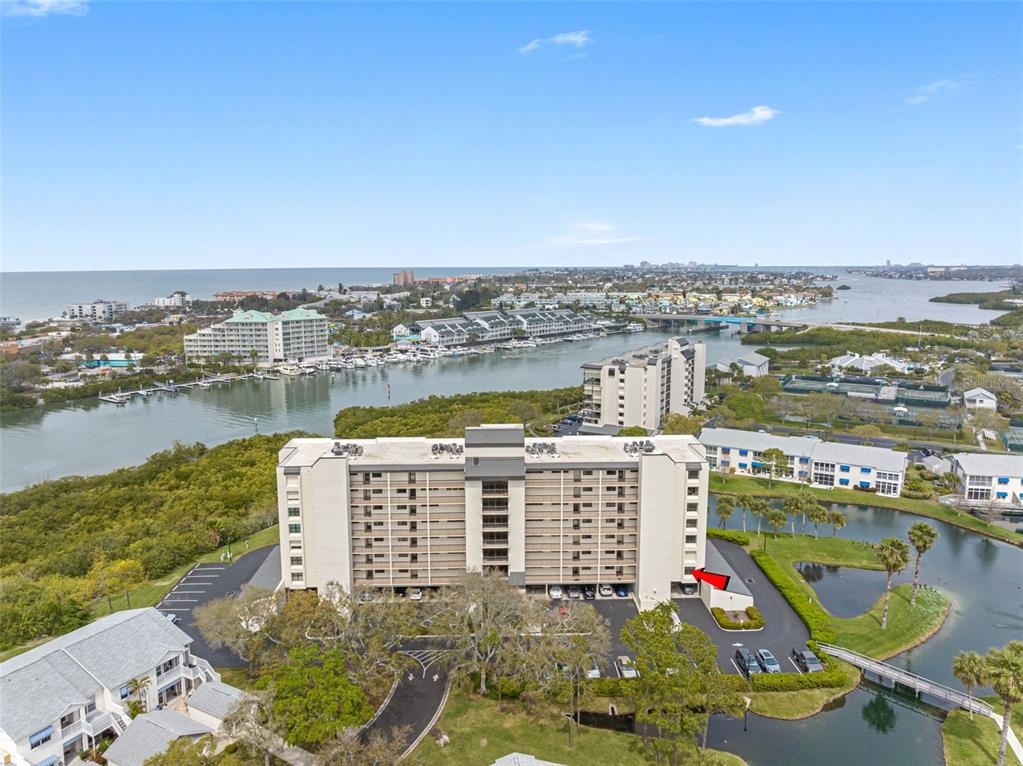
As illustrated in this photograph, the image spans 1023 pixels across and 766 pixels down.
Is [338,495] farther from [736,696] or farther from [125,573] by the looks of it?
Result: [736,696]

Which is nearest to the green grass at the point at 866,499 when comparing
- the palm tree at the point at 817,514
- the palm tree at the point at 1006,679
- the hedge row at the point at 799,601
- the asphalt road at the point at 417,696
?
the palm tree at the point at 817,514

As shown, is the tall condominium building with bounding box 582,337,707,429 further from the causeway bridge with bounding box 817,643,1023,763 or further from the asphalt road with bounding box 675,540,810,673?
the causeway bridge with bounding box 817,643,1023,763

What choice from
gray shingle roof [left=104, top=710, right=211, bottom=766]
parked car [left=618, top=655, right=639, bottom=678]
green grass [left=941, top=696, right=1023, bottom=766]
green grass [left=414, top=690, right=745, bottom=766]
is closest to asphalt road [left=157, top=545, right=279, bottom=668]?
gray shingle roof [left=104, top=710, right=211, bottom=766]

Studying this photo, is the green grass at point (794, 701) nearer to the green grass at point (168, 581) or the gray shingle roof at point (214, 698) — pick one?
the gray shingle roof at point (214, 698)

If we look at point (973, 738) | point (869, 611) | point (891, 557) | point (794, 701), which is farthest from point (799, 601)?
point (973, 738)

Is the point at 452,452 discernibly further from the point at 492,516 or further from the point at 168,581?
the point at 168,581
